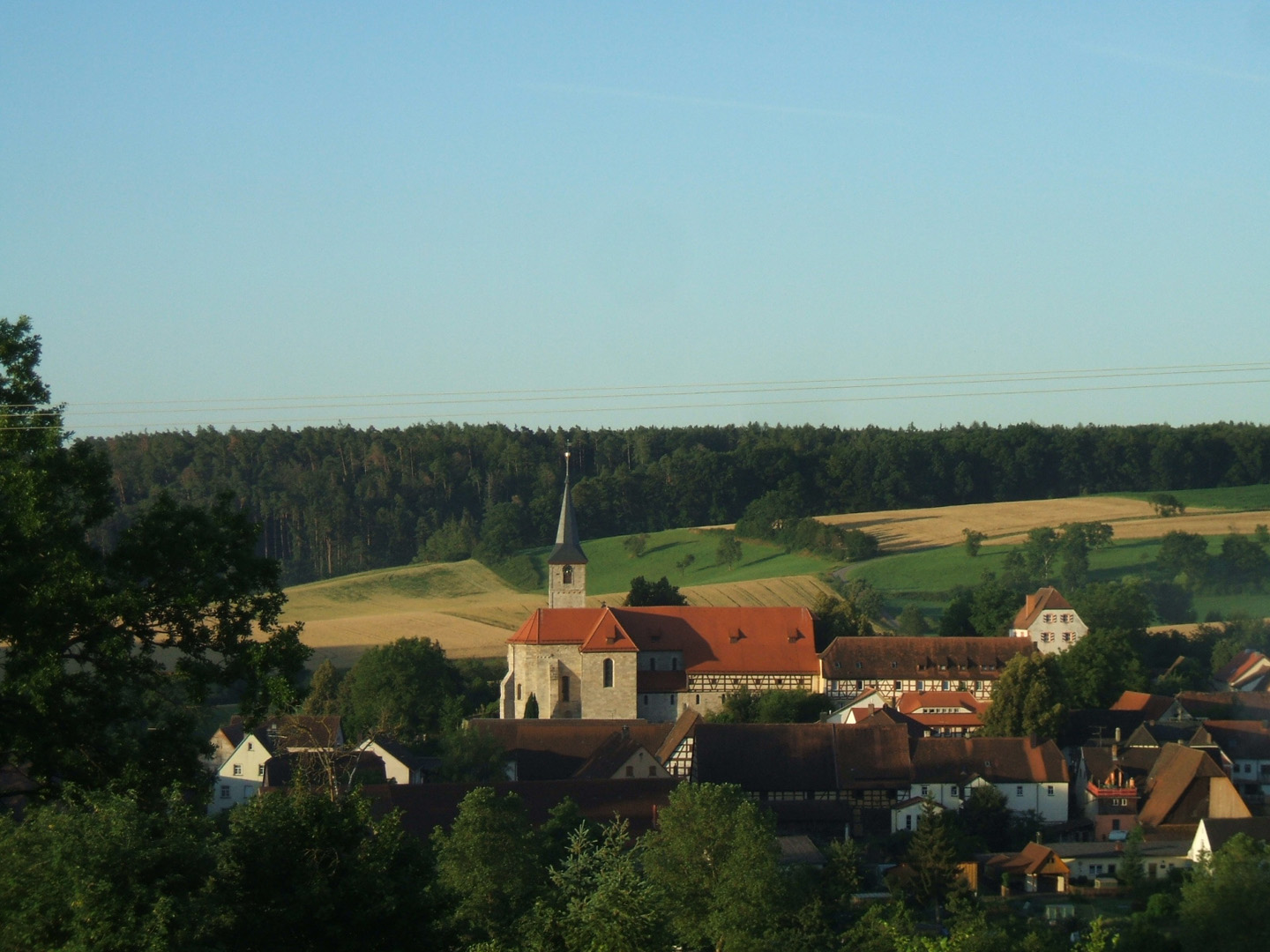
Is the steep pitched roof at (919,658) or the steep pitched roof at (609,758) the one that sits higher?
the steep pitched roof at (919,658)

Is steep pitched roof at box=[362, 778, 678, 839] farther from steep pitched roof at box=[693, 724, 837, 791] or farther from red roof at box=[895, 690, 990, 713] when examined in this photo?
red roof at box=[895, 690, 990, 713]

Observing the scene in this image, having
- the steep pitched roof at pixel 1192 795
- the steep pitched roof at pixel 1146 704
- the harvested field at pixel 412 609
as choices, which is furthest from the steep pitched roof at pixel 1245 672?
the harvested field at pixel 412 609

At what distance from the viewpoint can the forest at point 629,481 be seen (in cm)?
12144

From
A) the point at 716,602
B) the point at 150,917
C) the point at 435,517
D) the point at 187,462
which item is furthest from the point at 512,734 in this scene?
the point at 187,462

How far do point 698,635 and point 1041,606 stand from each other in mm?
14429

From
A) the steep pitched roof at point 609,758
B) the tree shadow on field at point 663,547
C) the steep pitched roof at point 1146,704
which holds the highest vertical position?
the tree shadow on field at point 663,547

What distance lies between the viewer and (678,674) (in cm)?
7112

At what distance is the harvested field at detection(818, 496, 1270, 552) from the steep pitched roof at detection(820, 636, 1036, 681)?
33752 mm

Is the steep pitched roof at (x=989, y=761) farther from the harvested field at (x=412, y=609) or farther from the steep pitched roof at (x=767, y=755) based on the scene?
the harvested field at (x=412, y=609)

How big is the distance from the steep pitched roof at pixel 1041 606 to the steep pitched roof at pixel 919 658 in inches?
118

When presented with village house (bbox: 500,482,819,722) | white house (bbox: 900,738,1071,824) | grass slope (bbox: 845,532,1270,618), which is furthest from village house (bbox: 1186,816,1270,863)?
grass slope (bbox: 845,532,1270,618)

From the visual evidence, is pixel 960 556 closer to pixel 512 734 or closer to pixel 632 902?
pixel 512 734

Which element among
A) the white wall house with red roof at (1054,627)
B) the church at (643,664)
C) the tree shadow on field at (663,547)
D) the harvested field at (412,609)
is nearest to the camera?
the church at (643,664)

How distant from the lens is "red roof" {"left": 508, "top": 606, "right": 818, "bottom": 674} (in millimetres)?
70938
